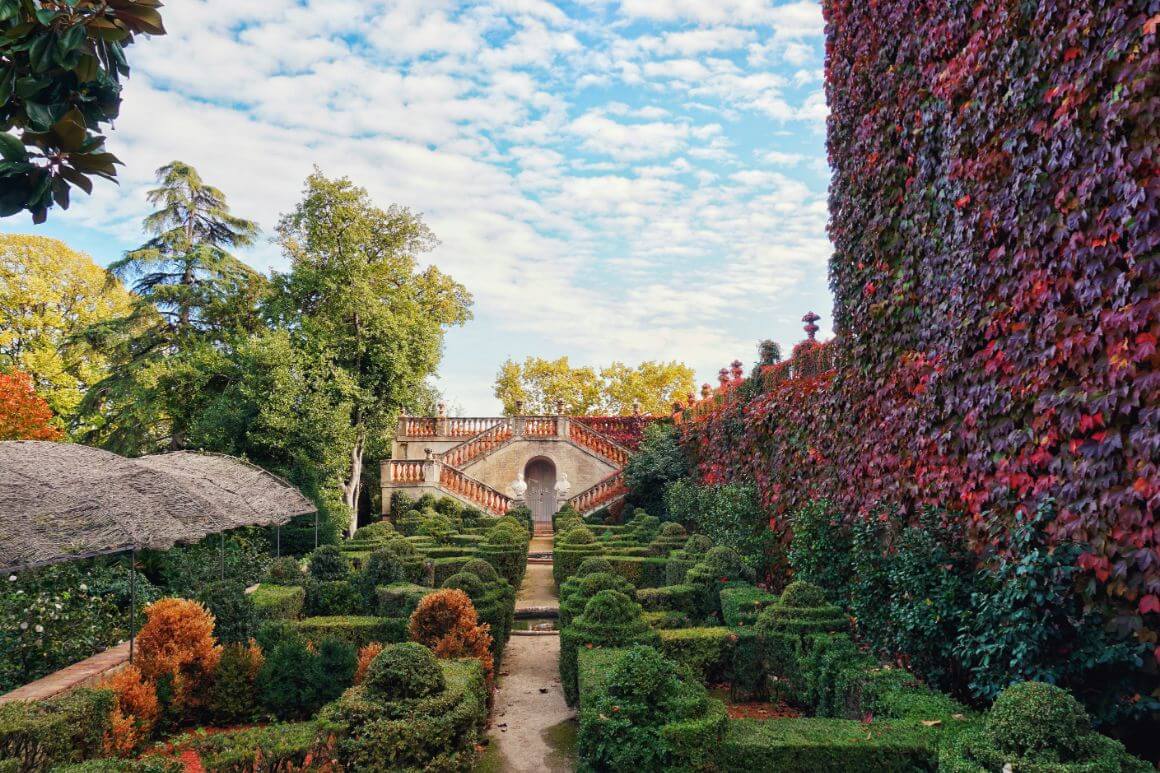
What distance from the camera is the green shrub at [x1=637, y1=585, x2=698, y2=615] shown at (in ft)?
36.1

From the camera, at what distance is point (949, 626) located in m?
6.66

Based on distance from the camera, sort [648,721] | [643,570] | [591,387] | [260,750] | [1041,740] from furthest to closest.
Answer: [591,387]
[643,570]
[648,721]
[260,750]
[1041,740]

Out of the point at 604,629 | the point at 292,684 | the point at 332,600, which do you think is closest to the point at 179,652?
the point at 292,684

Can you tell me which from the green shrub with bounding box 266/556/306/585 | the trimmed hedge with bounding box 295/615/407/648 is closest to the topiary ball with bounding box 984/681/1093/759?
the trimmed hedge with bounding box 295/615/407/648

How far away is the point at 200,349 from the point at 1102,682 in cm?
2533

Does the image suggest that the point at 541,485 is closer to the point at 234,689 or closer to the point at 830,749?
the point at 234,689

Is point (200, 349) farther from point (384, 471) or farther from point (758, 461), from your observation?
point (758, 461)

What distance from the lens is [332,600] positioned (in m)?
12.4

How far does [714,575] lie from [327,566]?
731cm

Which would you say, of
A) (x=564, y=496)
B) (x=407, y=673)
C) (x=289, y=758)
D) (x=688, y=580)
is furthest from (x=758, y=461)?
(x=564, y=496)

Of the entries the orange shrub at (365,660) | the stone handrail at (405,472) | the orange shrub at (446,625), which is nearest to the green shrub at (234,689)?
the orange shrub at (365,660)

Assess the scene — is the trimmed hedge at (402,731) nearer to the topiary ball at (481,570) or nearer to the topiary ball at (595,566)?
the topiary ball at (481,570)

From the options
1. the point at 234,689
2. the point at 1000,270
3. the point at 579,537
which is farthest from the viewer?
the point at 579,537

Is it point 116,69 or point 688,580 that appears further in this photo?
point 688,580
